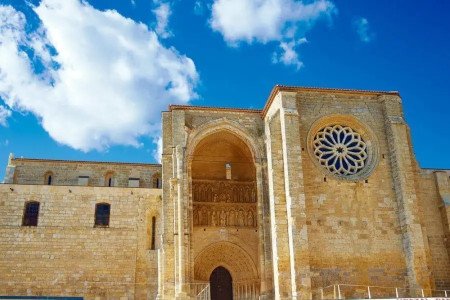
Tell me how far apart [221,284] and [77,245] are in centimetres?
577

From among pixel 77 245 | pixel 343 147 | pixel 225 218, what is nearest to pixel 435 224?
pixel 343 147

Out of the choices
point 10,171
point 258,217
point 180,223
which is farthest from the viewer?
point 10,171

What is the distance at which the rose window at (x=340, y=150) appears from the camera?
17625 mm

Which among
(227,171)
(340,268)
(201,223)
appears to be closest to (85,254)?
(201,223)

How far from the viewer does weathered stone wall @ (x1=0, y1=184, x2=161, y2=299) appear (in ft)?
60.1

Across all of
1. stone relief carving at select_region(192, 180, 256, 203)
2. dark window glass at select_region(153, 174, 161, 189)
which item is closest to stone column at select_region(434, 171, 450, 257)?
stone relief carving at select_region(192, 180, 256, 203)

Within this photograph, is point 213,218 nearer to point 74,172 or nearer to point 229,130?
point 229,130

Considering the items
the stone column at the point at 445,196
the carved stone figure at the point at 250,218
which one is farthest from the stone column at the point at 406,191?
the carved stone figure at the point at 250,218

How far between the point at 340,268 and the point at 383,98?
21.8ft

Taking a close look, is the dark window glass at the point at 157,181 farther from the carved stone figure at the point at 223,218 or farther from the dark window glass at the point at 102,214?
the carved stone figure at the point at 223,218

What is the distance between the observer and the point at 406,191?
17000 mm

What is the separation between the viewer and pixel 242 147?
2023cm

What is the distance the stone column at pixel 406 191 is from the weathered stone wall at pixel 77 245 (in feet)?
30.8

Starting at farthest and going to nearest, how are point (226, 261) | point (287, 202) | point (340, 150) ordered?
point (226, 261) < point (340, 150) < point (287, 202)
